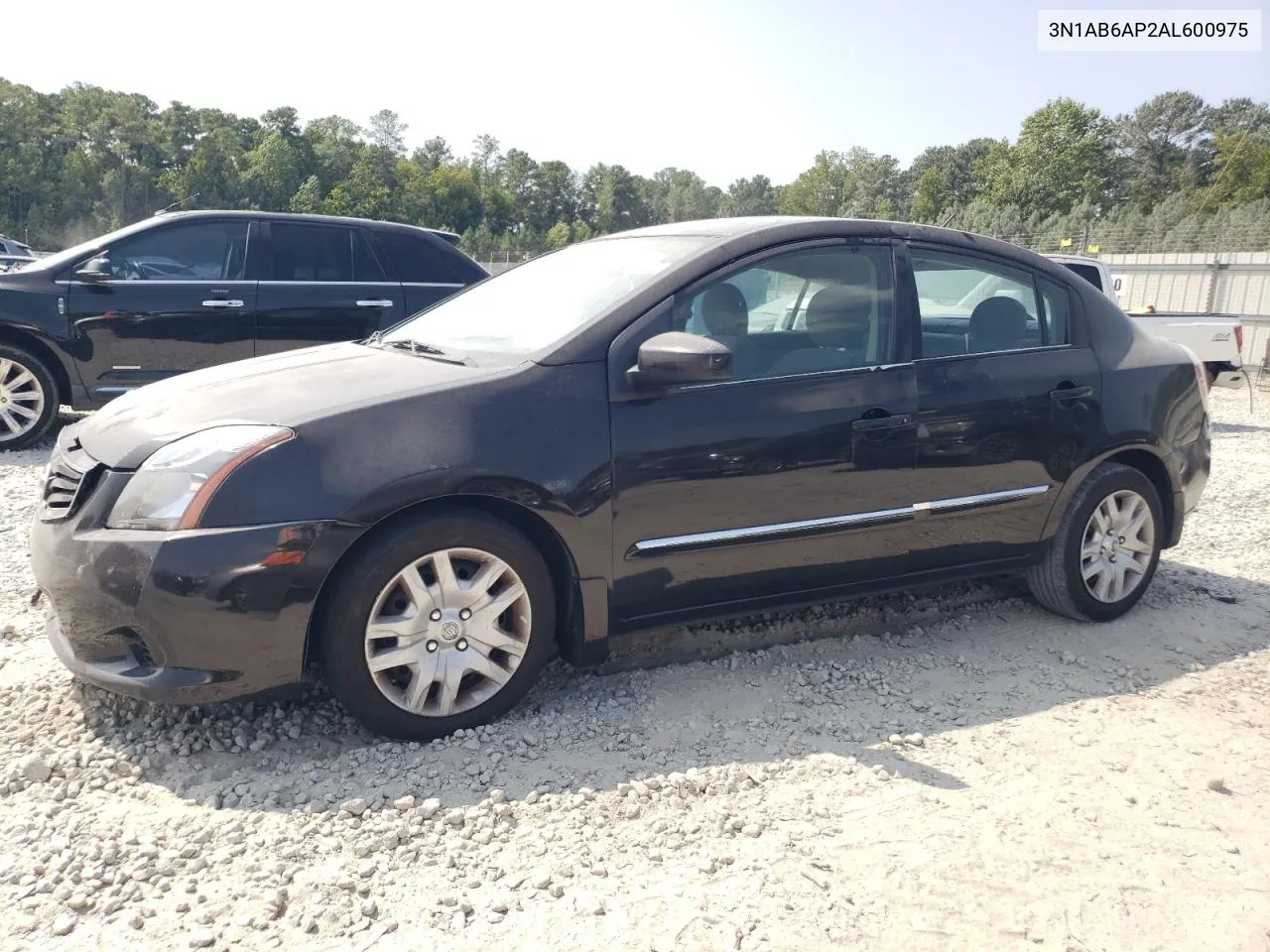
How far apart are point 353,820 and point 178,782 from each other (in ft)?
1.89

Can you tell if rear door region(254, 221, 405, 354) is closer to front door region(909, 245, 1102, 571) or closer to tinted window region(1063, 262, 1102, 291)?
front door region(909, 245, 1102, 571)

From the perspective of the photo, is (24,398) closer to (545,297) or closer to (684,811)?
(545,297)

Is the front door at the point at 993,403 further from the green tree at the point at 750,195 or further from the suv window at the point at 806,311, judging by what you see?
the green tree at the point at 750,195

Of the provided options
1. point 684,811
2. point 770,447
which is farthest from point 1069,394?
point 684,811

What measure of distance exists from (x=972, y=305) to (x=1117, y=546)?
Result: 4.35 ft

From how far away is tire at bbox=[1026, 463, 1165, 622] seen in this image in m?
4.32

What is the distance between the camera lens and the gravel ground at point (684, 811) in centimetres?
229

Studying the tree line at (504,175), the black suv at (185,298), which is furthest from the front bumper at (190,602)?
the tree line at (504,175)

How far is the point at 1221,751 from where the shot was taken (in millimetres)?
3303

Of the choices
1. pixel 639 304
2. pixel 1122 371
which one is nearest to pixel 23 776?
pixel 639 304

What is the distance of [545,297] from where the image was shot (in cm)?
383

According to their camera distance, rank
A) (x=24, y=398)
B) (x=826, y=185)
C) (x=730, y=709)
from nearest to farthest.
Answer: (x=730, y=709), (x=24, y=398), (x=826, y=185)

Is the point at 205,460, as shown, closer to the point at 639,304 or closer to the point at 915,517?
the point at 639,304

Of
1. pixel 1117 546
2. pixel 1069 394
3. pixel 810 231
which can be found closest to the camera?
pixel 810 231
